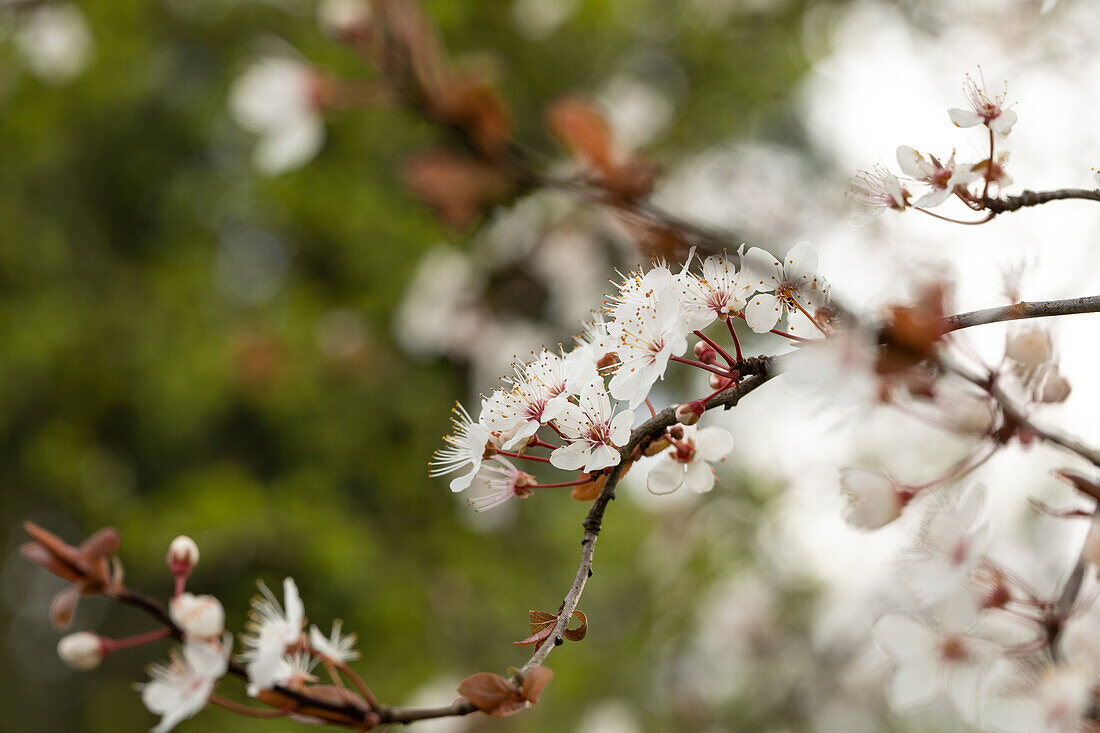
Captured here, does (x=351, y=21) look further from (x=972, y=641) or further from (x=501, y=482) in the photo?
(x=972, y=641)

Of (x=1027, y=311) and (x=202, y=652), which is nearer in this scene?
(x=1027, y=311)

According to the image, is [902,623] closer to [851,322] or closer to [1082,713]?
[1082,713]

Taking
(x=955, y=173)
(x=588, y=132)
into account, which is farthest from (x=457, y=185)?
(x=955, y=173)

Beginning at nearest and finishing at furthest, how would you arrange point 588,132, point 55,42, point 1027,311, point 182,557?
1. point 1027,311
2. point 182,557
3. point 588,132
4. point 55,42

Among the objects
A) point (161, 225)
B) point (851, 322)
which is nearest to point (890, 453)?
point (851, 322)

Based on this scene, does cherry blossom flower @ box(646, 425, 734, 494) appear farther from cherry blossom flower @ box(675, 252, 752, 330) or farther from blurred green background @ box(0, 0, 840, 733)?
blurred green background @ box(0, 0, 840, 733)

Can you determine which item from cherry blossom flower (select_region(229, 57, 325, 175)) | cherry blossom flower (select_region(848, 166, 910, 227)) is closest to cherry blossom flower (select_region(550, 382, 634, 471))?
cherry blossom flower (select_region(848, 166, 910, 227))
